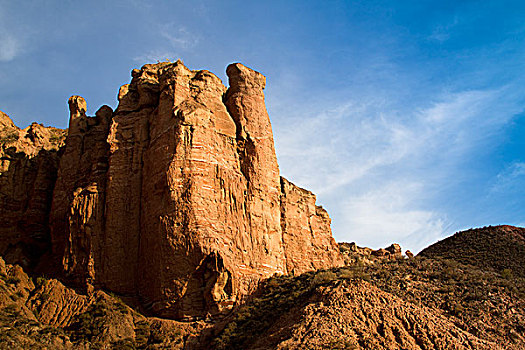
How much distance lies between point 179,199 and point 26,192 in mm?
14376

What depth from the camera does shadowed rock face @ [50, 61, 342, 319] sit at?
3406 centimetres

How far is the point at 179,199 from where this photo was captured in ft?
115

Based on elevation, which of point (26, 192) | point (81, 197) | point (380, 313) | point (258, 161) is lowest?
point (380, 313)

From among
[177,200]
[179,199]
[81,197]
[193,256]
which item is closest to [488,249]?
[193,256]

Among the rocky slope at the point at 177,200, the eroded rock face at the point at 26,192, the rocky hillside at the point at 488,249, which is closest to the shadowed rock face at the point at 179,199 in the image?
the rocky slope at the point at 177,200

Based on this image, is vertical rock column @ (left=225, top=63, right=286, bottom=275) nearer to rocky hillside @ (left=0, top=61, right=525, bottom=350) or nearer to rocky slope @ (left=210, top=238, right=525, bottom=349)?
rocky hillside @ (left=0, top=61, right=525, bottom=350)

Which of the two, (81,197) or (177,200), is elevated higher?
(81,197)

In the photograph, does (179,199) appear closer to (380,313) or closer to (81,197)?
(81,197)

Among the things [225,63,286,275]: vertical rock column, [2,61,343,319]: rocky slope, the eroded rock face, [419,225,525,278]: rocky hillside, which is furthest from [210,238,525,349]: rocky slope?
the eroded rock face

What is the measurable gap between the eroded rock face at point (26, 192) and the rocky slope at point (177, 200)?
45 centimetres

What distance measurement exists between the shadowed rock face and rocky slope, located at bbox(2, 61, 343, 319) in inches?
2.7

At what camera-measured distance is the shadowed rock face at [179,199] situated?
1341 inches

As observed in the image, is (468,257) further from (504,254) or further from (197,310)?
(197,310)

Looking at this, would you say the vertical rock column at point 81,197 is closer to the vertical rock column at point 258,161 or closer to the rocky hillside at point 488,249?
the vertical rock column at point 258,161
